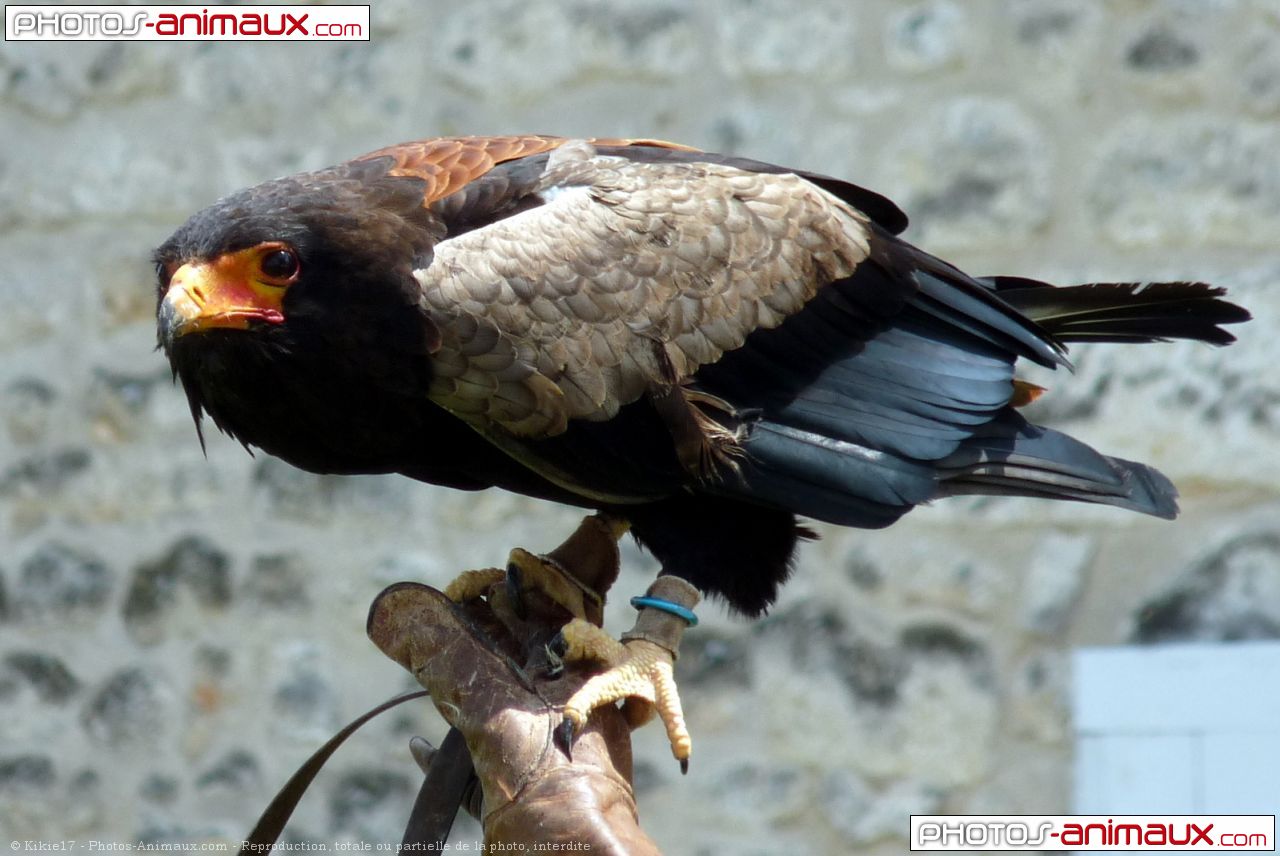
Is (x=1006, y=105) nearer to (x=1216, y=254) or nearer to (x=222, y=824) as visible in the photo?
(x=1216, y=254)

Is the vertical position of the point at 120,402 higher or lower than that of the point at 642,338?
higher

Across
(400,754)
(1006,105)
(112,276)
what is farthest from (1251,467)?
(112,276)

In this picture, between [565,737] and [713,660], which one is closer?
[565,737]

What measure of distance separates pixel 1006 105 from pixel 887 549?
41.2 inches

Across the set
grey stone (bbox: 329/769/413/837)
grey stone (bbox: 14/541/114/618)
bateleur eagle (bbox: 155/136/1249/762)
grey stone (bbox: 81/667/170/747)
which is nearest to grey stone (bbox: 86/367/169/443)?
grey stone (bbox: 14/541/114/618)

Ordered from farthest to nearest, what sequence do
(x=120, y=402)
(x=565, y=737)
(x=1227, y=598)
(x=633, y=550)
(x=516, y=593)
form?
(x=120, y=402)
(x=633, y=550)
(x=1227, y=598)
(x=516, y=593)
(x=565, y=737)

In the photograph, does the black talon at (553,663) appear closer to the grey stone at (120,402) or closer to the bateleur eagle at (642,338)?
the bateleur eagle at (642,338)

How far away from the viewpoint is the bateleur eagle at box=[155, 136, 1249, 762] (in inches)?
79.4

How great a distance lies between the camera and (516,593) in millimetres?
2299

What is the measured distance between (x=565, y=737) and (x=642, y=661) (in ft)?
0.88

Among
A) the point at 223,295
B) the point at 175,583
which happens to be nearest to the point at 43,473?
the point at 175,583

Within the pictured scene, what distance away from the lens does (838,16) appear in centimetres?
366

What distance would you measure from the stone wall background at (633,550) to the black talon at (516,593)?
1268mm

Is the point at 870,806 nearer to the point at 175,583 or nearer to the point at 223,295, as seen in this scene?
the point at 175,583
